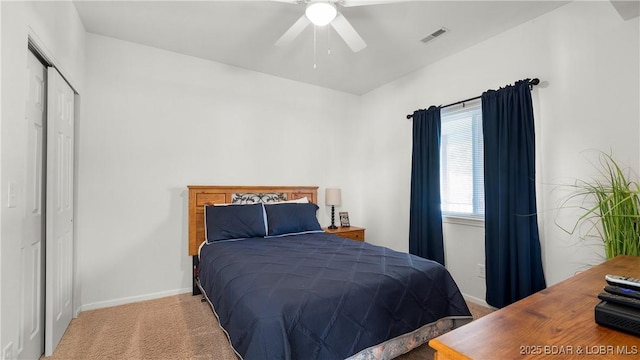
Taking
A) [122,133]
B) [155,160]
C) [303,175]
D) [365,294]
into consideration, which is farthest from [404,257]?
[122,133]

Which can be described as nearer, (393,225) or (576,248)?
(576,248)

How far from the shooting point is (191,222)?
10.5ft

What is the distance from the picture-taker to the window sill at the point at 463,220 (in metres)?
2.99

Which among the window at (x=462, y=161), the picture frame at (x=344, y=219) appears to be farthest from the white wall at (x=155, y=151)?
the window at (x=462, y=161)

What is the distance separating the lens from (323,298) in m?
1.59

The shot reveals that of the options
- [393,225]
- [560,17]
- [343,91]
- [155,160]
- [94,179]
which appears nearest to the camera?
[560,17]

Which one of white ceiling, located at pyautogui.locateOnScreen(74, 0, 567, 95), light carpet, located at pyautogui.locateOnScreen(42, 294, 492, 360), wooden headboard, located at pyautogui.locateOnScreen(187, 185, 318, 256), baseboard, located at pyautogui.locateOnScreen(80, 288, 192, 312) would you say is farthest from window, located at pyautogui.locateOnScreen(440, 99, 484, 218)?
baseboard, located at pyautogui.locateOnScreen(80, 288, 192, 312)

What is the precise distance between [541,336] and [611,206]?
1888 mm

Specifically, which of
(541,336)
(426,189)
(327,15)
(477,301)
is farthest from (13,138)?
(477,301)

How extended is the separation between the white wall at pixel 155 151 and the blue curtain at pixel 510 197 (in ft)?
7.93

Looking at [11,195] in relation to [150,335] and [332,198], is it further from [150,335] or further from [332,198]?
[332,198]

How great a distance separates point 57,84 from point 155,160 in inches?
44.7

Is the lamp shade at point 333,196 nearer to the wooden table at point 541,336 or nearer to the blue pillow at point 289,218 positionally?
the blue pillow at point 289,218

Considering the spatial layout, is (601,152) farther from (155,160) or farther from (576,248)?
(155,160)
